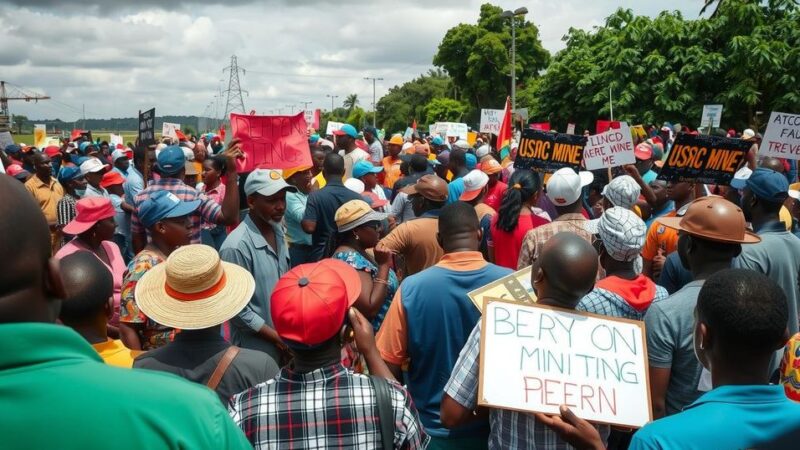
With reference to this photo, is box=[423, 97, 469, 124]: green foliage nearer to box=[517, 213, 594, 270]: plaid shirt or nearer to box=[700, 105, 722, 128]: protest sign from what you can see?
box=[700, 105, 722, 128]: protest sign

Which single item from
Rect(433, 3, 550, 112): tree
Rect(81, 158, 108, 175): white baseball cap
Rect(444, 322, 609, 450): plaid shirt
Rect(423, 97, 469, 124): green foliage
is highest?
Rect(433, 3, 550, 112): tree

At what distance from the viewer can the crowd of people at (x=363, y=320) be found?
1.25 m

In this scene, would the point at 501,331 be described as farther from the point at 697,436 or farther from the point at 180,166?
the point at 180,166

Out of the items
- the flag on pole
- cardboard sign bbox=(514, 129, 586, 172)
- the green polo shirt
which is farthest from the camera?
the flag on pole

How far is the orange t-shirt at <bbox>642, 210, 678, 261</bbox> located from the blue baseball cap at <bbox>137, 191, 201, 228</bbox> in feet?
11.9

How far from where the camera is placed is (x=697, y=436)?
1.88m

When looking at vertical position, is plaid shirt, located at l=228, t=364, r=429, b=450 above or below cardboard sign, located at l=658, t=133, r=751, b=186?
below

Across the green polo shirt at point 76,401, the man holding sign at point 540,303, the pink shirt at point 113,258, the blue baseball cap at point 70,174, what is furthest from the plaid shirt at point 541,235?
the blue baseball cap at point 70,174

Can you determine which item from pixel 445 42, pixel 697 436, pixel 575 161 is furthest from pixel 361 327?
pixel 445 42

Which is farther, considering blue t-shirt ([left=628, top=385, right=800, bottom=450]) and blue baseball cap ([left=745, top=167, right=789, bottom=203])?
blue baseball cap ([left=745, top=167, right=789, bottom=203])

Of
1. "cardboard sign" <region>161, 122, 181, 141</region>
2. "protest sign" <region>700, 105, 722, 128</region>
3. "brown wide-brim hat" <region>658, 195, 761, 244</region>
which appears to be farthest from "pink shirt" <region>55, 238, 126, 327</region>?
"protest sign" <region>700, 105, 722, 128</region>

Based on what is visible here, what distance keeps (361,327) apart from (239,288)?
871 mm

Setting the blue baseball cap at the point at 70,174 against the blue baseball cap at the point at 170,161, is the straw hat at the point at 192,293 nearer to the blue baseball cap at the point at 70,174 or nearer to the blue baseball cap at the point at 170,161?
the blue baseball cap at the point at 170,161

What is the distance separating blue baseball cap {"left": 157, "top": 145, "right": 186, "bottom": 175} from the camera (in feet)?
22.5
